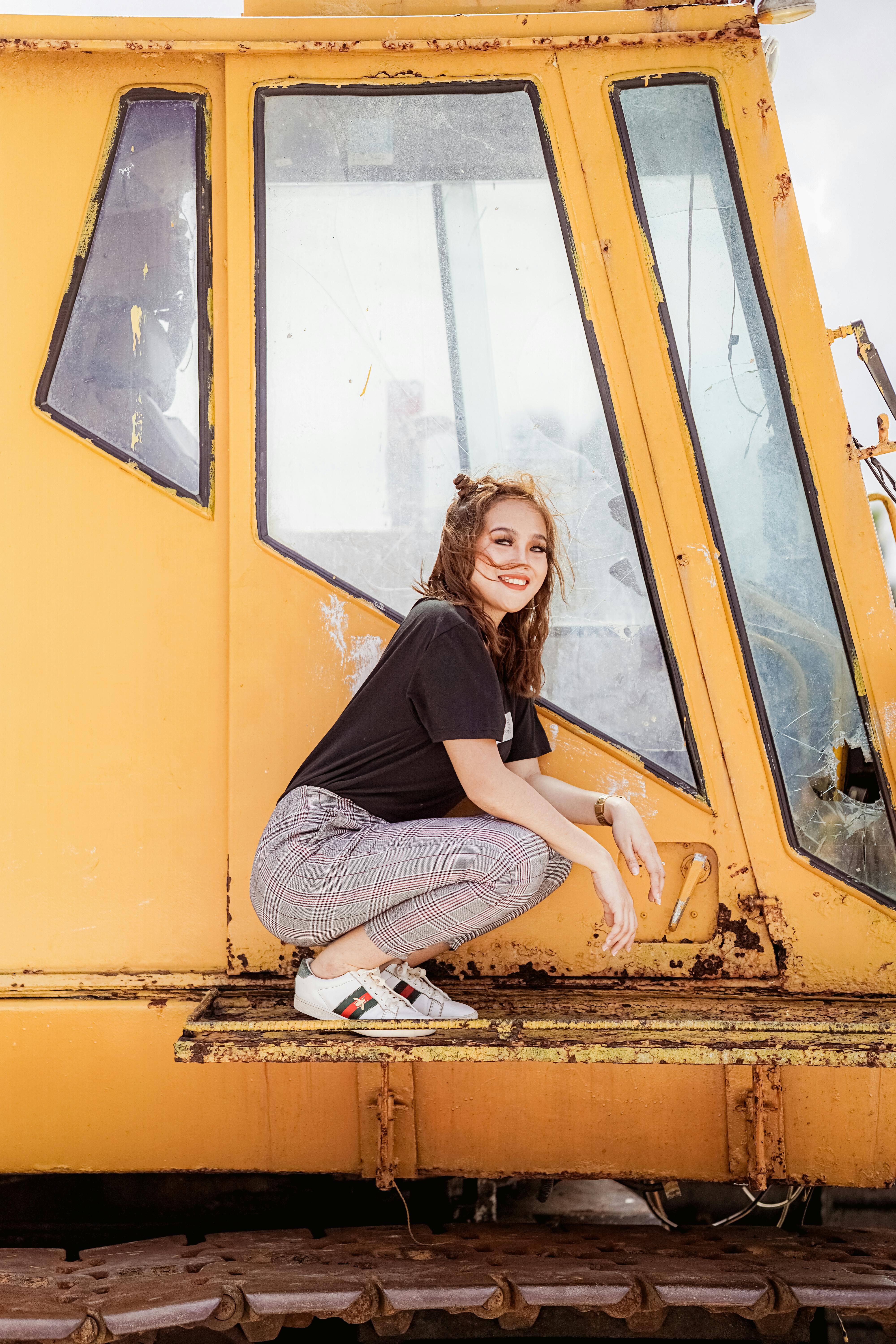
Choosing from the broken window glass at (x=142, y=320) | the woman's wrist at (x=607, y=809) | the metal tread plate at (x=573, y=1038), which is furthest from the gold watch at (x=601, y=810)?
the broken window glass at (x=142, y=320)

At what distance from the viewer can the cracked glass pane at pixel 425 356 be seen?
81.5 inches

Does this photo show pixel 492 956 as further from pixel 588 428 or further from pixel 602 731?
pixel 588 428

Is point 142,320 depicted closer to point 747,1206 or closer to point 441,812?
point 441,812

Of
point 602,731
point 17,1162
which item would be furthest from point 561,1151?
point 17,1162

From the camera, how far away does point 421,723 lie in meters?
1.86

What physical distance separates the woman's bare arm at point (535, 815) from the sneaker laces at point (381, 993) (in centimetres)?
37

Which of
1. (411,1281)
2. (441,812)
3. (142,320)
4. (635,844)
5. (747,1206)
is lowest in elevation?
(747,1206)

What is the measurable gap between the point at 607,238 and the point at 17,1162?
217 centimetres

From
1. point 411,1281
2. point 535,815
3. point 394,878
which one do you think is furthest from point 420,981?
point 411,1281

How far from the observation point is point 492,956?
2.05m

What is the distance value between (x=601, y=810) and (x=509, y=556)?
520mm

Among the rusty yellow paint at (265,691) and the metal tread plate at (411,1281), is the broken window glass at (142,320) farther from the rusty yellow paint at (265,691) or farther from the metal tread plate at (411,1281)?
the metal tread plate at (411,1281)

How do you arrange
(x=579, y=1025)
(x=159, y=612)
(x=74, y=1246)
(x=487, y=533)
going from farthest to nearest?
1. (x=74, y=1246)
2. (x=159, y=612)
3. (x=487, y=533)
4. (x=579, y=1025)

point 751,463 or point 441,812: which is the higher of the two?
point 751,463
